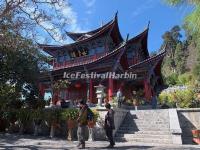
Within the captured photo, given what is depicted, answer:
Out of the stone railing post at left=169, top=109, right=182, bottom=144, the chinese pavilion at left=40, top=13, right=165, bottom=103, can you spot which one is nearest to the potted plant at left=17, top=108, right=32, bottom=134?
the stone railing post at left=169, top=109, right=182, bottom=144

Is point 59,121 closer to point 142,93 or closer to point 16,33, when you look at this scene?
point 16,33

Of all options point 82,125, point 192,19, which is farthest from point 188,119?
point 192,19

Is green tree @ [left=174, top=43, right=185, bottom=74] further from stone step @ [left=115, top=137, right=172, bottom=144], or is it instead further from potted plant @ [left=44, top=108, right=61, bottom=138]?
stone step @ [left=115, top=137, right=172, bottom=144]

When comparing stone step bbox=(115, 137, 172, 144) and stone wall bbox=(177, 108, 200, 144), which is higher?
stone wall bbox=(177, 108, 200, 144)

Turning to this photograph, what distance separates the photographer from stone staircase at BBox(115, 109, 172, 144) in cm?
1200

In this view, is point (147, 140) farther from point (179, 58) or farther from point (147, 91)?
point (179, 58)

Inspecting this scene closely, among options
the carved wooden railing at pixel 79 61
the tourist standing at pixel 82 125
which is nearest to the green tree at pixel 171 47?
the carved wooden railing at pixel 79 61

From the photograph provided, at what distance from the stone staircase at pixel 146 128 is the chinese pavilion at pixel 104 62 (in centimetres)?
756

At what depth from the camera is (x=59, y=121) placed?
1355 cm

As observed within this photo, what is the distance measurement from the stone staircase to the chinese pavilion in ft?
24.8

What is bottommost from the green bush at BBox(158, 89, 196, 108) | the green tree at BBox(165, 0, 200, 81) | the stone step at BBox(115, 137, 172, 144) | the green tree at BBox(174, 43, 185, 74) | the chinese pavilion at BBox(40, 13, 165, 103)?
the stone step at BBox(115, 137, 172, 144)

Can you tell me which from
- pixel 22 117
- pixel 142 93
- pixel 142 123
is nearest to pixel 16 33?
pixel 22 117

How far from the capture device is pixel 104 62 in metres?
23.8

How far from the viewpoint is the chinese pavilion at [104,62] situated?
24156 mm
